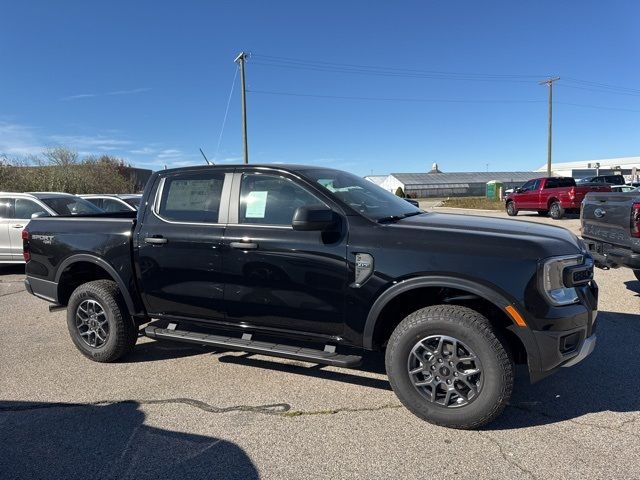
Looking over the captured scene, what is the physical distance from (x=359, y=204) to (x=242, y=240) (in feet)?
3.33

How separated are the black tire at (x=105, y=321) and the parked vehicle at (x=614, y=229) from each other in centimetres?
550

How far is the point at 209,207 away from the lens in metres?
4.37

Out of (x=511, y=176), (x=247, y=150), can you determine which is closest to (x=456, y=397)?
(x=247, y=150)

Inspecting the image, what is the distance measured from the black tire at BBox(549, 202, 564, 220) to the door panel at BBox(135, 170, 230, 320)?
18716 mm

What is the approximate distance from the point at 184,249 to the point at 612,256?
5071mm

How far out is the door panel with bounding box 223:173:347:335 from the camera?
147 inches

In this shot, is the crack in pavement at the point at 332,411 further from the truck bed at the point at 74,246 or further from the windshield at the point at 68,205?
the windshield at the point at 68,205

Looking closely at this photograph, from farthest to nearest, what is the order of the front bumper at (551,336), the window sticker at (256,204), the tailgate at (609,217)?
the tailgate at (609,217) → the window sticker at (256,204) → the front bumper at (551,336)

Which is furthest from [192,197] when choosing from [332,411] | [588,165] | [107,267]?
[588,165]

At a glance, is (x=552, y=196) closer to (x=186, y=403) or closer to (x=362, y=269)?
(x=362, y=269)

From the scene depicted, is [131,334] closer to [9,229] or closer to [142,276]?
[142,276]

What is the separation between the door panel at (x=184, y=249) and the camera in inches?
165

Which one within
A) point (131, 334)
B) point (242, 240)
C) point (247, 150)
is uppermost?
point (247, 150)

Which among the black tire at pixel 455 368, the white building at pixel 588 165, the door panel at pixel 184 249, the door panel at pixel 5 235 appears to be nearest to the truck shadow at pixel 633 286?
the black tire at pixel 455 368
